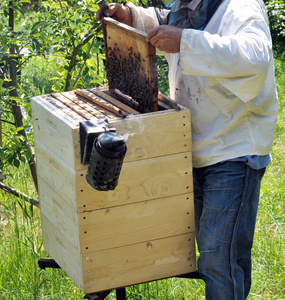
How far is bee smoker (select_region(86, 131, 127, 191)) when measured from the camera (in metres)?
1.87

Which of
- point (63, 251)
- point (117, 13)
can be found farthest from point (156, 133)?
point (117, 13)

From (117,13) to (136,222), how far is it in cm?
112

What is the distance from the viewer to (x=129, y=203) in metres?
2.29

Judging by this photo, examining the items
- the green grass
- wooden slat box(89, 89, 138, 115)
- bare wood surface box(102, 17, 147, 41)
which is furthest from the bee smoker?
the green grass

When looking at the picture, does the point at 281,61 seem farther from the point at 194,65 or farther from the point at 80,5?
the point at 194,65

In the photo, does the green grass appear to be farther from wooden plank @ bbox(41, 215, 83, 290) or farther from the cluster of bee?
the cluster of bee

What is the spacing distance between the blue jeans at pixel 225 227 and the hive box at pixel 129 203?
9 centimetres

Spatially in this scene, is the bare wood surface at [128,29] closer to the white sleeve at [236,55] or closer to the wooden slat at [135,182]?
the white sleeve at [236,55]

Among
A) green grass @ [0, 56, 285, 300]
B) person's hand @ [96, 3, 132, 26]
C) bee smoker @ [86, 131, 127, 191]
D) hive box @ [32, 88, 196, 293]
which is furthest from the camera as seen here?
green grass @ [0, 56, 285, 300]

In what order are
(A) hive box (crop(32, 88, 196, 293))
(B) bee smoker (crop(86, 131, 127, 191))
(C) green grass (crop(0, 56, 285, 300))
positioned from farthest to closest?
1. (C) green grass (crop(0, 56, 285, 300))
2. (A) hive box (crop(32, 88, 196, 293))
3. (B) bee smoker (crop(86, 131, 127, 191))

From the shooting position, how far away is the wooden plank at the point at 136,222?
226 centimetres

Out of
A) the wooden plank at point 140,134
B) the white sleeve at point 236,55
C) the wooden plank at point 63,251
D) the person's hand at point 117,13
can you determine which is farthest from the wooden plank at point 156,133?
the person's hand at point 117,13

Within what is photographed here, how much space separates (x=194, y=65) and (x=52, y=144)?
2.34ft

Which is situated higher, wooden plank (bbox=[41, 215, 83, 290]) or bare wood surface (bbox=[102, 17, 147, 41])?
bare wood surface (bbox=[102, 17, 147, 41])
